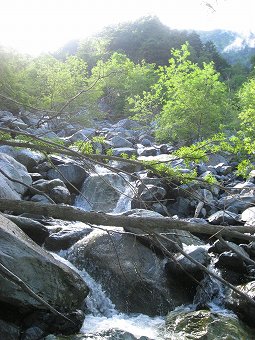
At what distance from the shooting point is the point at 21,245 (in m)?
5.94

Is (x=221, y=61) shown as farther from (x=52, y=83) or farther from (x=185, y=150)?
(x=185, y=150)

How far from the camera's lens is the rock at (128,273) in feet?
24.8

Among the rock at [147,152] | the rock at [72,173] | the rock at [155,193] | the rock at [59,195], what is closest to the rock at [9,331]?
the rock at [59,195]

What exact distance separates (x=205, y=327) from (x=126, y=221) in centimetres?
444

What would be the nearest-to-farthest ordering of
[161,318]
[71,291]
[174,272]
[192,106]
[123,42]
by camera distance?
[71,291] → [161,318] → [174,272] → [192,106] → [123,42]

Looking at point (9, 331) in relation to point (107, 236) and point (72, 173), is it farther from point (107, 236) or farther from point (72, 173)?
point (72, 173)

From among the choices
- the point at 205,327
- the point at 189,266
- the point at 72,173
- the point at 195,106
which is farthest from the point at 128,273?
the point at 195,106

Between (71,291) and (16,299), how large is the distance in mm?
943

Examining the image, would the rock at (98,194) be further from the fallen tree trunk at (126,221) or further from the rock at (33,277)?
the fallen tree trunk at (126,221)

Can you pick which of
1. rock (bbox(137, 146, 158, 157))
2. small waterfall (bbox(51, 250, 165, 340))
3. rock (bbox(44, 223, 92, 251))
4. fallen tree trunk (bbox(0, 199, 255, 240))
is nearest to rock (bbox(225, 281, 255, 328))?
small waterfall (bbox(51, 250, 165, 340))

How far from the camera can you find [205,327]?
649cm

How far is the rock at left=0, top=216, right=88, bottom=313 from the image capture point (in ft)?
18.4

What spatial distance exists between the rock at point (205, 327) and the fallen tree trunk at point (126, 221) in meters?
4.07

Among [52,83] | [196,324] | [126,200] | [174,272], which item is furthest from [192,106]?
[196,324]
